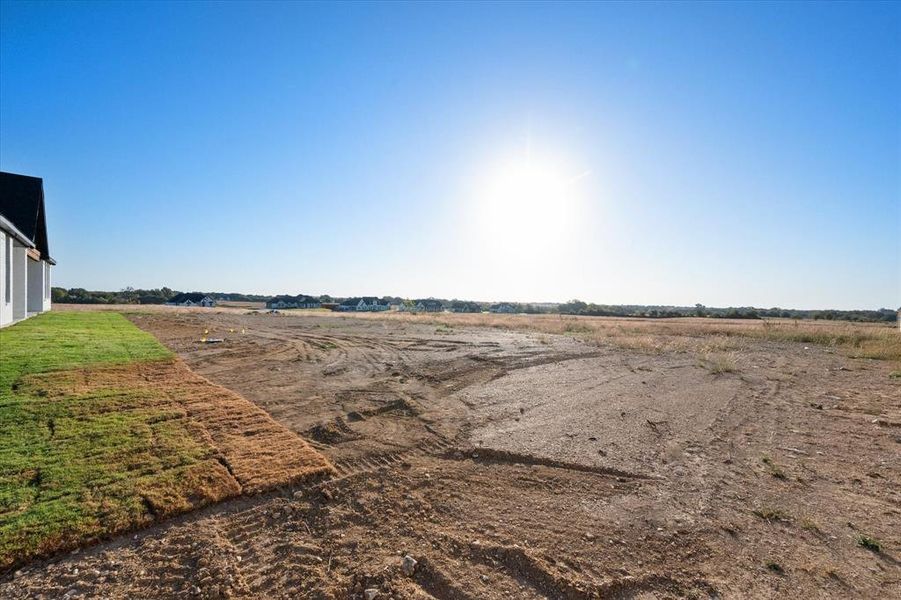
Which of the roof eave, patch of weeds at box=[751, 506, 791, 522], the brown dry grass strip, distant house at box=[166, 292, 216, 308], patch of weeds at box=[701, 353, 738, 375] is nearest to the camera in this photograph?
patch of weeds at box=[751, 506, 791, 522]

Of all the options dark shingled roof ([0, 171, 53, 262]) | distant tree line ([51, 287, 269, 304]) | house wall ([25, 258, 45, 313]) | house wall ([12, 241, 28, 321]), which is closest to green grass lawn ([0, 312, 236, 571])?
house wall ([12, 241, 28, 321])

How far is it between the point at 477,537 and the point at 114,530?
2.78 m

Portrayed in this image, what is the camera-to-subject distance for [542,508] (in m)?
4.01

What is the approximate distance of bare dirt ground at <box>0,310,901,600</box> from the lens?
2908 mm

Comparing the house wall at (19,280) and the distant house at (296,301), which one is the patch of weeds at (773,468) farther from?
the distant house at (296,301)

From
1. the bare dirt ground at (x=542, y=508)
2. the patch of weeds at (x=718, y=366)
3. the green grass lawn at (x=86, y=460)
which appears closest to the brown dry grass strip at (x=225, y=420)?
the green grass lawn at (x=86, y=460)

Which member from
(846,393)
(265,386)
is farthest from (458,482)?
(846,393)

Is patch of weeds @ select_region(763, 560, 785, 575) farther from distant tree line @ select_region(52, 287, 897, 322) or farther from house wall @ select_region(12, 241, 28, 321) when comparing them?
distant tree line @ select_region(52, 287, 897, 322)

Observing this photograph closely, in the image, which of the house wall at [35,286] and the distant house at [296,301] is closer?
the house wall at [35,286]

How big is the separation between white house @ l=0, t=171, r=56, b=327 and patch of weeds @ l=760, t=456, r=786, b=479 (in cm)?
1836

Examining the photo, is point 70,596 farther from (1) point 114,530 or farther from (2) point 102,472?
(2) point 102,472

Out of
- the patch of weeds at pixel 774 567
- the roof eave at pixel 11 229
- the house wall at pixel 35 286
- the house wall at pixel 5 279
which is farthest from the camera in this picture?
the house wall at pixel 35 286

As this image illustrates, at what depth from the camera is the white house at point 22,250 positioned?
1384cm

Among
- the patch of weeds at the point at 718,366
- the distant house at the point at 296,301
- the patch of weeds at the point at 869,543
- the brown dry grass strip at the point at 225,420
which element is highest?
the distant house at the point at 296,301
